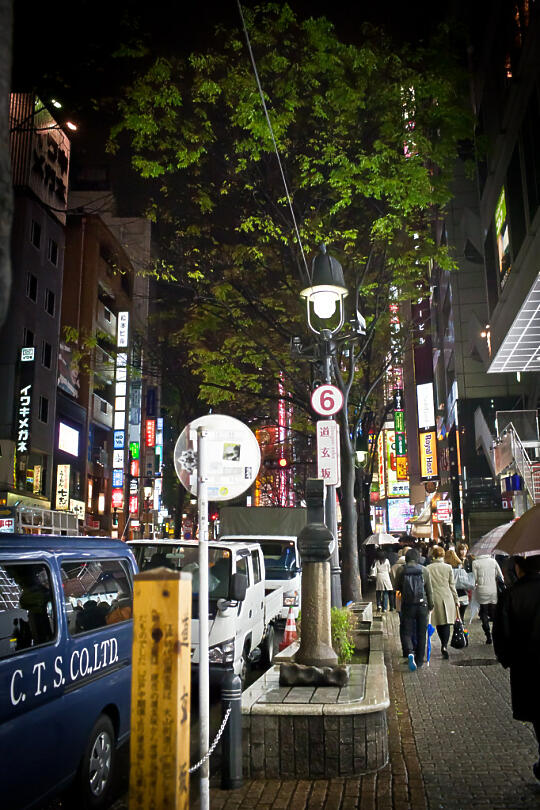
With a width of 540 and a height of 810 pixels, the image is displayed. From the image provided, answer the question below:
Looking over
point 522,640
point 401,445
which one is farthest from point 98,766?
point 401,445

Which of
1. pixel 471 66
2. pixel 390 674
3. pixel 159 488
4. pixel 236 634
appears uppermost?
pixel 471 66

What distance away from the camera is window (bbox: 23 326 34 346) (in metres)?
37.1

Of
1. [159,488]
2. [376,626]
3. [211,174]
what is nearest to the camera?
[376,626]

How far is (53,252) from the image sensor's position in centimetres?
4134

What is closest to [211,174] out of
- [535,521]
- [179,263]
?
[179,263]

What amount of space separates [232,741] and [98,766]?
103cm

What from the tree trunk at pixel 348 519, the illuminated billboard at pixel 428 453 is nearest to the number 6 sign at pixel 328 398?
the tree trunk at pixel 348 519

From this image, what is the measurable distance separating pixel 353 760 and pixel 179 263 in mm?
13066

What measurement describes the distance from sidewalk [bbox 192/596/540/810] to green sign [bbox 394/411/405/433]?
154 feet

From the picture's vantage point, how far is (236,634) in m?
9.64

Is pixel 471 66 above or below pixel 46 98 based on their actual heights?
above

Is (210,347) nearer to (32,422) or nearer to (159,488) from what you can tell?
(32,422)

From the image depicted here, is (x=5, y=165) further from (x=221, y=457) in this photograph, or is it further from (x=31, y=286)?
(x=31, y=286)

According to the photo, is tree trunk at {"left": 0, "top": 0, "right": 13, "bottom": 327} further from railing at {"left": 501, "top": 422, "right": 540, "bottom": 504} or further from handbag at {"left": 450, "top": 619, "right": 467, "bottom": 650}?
railing at {"left": 501, "top": 422, "right": 540, "bottom": 504}
